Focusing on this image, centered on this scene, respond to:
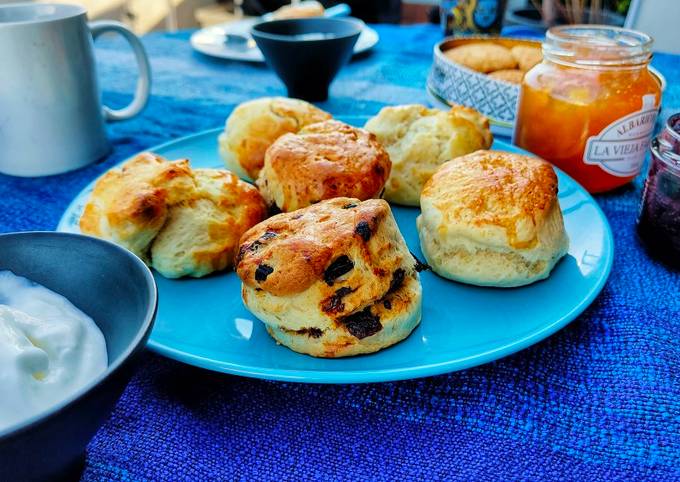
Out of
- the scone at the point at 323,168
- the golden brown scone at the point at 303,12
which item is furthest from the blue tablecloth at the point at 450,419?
the golden brown scone at the point at 303,12

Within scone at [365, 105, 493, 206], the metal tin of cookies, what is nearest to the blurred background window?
the metal tin of cookies

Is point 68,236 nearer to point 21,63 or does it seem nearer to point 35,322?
point 35,322

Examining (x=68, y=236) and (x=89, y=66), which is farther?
(x=89, y=66)

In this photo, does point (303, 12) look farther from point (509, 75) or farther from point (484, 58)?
point (509, 75)

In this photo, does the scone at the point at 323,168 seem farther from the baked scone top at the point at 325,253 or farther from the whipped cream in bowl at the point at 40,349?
the whipped cream in bowl at the point at 40,349

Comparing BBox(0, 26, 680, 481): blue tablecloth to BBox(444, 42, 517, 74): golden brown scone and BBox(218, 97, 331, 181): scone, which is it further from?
BBox(444, 42, 517, 74): golden brown scone

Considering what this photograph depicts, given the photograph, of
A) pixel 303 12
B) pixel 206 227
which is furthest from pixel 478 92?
pixel 303 12

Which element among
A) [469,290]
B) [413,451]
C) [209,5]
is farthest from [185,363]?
[209,5]
